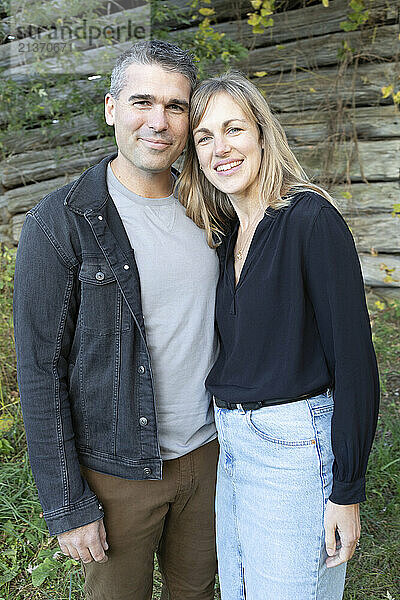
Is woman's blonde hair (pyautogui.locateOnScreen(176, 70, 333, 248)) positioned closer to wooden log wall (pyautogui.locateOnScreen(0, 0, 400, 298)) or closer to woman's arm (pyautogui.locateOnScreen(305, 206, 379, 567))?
woman's arm (pyautogui.locateOnScreen(305, 206, 379, 567))

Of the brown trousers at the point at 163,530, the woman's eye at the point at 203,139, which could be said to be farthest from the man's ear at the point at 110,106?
the brown trousers at the point at 163,530

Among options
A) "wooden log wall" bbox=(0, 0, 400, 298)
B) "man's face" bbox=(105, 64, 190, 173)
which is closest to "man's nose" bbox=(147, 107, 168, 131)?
"man's face" bbox=(105, 64, 190, 173)

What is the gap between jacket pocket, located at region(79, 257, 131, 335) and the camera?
1689 mm

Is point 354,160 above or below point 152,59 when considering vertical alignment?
below

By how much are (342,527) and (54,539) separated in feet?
6.07

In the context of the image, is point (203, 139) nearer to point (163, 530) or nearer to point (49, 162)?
point (163, 530)

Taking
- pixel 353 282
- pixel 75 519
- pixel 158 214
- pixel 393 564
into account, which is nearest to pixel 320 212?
pixel 353 282

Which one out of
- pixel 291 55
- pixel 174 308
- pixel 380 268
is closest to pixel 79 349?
pixel 174 308

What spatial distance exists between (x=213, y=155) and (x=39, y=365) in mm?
792

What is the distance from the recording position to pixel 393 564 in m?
2.75

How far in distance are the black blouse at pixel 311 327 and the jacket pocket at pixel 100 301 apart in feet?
1.10

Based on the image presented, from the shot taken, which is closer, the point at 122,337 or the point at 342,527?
the point at 342,527

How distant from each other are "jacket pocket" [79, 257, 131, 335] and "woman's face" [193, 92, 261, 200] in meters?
0.44

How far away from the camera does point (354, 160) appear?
5.36 m
